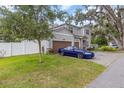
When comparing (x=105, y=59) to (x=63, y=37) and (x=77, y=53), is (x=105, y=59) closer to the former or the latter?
(x=77, y=53)

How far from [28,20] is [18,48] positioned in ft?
34.1

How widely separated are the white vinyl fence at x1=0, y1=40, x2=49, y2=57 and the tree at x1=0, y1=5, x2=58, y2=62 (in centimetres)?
908

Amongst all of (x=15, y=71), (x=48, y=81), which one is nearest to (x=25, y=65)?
(x=15, y=71)

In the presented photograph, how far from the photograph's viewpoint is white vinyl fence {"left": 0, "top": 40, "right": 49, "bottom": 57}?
874 inches

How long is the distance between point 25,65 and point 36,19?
2.89 m

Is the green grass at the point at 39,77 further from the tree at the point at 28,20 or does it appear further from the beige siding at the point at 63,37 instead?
the beige siding at the point at 63,37

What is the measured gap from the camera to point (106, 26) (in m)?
43.0

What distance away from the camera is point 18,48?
2316 cm

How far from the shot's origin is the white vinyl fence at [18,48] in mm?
22203

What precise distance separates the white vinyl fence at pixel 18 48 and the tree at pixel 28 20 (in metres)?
9.08

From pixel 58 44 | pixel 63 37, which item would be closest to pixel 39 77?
pixel 58 44
